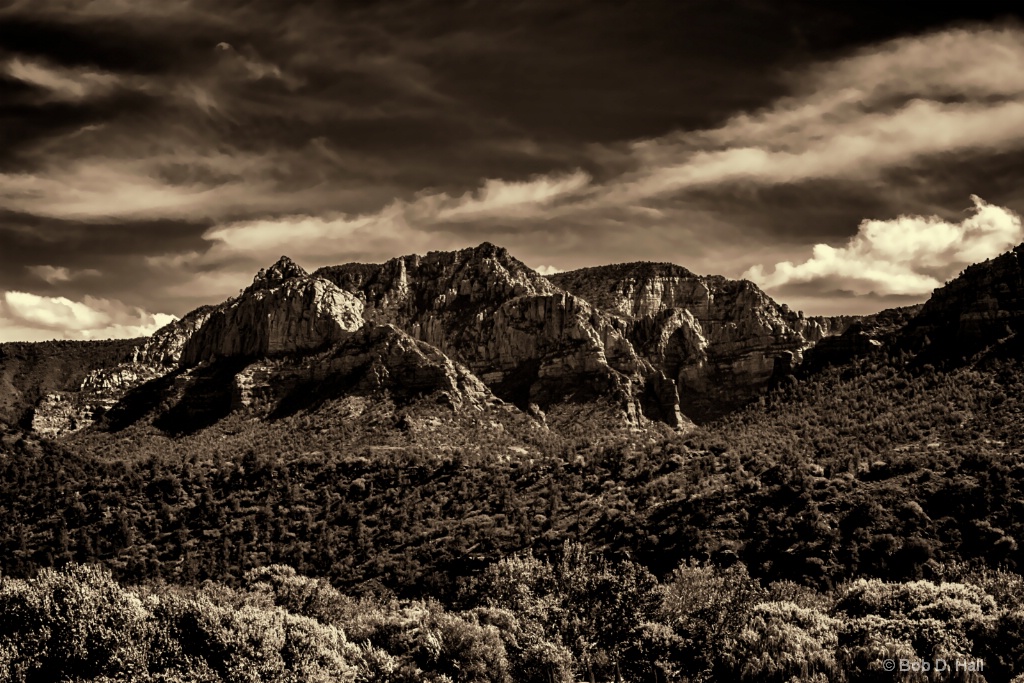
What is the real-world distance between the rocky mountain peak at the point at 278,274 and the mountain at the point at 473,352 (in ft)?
1.43

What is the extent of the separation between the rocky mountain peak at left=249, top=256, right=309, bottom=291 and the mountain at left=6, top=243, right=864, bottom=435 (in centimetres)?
43

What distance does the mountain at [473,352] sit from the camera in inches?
5512

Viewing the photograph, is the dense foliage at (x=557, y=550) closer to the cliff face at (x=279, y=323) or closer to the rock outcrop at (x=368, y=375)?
the rock outcrop at (x=368, y=375)

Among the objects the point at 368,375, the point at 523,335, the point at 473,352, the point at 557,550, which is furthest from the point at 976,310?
the point at 473,352

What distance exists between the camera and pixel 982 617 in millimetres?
38156

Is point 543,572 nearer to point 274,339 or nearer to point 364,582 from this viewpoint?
point 364,582

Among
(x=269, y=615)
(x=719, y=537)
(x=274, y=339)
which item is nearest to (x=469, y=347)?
(x=274, y=339)

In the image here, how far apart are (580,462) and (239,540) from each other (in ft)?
101

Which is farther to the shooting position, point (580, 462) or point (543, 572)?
point (580, 462)

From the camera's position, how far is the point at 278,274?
18962 cm

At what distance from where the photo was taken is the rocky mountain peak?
602 ft

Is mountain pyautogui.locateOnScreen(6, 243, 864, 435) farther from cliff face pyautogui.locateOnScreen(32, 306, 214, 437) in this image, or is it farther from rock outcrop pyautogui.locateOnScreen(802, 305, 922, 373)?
rock outcrop pyautogui.locateOnScreen(802, 305, 922, 373)

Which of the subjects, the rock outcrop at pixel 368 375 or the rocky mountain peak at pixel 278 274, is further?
the rocky mountain peak at pixel 278 274

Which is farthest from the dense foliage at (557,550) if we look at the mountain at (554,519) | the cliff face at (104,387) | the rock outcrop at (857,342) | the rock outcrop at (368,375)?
the cliff face at (104,387)
